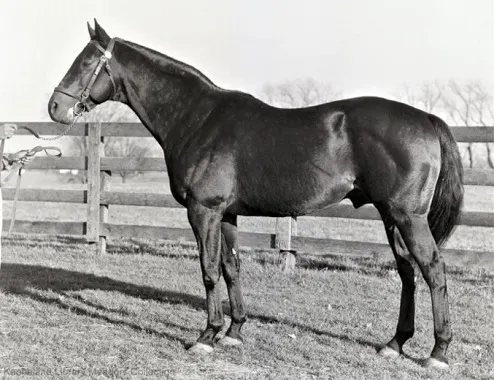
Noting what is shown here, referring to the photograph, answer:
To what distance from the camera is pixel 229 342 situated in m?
4.81

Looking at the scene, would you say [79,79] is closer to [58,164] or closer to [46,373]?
[46,373]

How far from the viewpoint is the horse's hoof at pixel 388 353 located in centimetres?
448

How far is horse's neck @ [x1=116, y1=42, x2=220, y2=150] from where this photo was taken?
489cm

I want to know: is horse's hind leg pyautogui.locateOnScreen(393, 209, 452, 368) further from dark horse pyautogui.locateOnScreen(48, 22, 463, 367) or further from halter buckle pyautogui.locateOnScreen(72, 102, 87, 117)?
halter buckle pyautogui.locateOnScreen(72, 102, 87, 117)

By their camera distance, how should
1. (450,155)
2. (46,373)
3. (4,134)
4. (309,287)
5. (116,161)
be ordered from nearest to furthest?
(46,373), (450,155), (4,134), (309,287), (116,161)

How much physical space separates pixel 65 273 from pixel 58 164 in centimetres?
246

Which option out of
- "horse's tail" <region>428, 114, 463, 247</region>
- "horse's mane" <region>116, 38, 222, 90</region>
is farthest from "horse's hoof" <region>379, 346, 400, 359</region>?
"horse's mane" <region>116, 38, 222, 90</region>

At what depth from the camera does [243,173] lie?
455cm

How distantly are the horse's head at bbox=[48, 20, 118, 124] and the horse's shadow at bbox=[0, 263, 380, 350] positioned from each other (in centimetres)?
199

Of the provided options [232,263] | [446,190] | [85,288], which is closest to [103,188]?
[85,288]

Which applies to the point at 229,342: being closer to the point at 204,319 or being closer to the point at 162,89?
the point at 204,319

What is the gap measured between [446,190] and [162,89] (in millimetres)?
2420

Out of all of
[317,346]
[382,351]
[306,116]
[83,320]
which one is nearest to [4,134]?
[83,320]

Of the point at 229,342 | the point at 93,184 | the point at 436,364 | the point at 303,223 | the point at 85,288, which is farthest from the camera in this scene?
the point at 303,223
